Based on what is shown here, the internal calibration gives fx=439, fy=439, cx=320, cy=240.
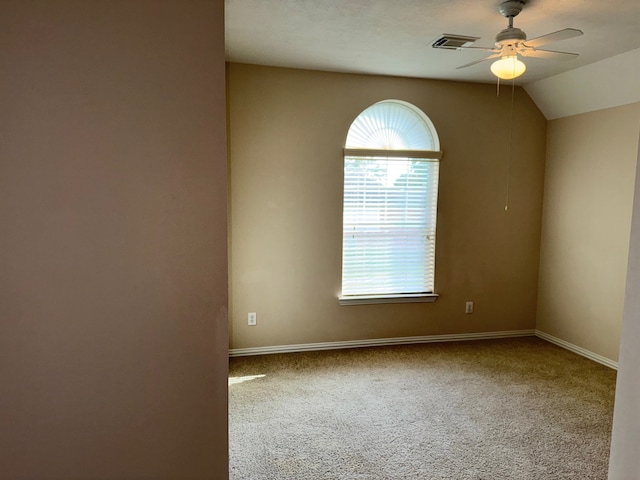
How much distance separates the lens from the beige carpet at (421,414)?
2.43 m

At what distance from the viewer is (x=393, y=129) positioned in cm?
434

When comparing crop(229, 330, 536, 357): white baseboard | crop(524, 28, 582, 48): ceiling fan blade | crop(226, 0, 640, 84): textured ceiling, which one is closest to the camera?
crop(524, 28, 582, 48): ceiling fan blade

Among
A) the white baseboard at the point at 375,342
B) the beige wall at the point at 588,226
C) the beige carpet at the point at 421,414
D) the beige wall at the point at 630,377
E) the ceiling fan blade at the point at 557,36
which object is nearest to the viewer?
the beige wall at the point at 630,377

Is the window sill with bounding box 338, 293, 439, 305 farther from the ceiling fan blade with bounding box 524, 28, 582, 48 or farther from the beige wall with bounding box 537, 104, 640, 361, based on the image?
the ceiling fan blade with bounding box 524, 28, 582, 48

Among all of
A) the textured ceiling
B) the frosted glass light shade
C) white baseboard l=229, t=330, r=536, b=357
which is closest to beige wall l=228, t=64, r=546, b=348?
white baseboard l=229, t=330, r=536, b=357

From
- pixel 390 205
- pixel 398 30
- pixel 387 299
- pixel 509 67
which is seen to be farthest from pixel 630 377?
pixel 390 205

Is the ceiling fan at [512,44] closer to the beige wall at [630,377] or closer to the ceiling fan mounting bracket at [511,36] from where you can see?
the ceiling fan mounting bracket at [511,36]

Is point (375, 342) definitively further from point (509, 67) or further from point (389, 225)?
Answer: point (509, 67)

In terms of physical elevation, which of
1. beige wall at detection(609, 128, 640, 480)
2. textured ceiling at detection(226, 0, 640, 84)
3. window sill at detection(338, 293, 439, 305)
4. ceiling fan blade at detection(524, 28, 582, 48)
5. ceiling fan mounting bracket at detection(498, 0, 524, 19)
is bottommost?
window sill at detection(338, 293, 439, 305)

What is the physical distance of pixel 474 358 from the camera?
4.09m

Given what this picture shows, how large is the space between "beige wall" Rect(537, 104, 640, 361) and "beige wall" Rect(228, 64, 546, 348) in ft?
0.57

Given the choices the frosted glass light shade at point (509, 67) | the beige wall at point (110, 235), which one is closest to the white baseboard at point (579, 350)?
the frosted glass light shade at point (509, 67)

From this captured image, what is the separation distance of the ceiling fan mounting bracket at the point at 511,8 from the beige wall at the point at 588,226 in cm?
190

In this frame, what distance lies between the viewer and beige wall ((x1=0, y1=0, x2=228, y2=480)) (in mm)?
1300
